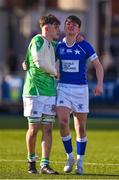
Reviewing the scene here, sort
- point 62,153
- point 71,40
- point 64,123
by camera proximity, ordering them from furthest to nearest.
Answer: point 62,153, point 71,40, point 64,123

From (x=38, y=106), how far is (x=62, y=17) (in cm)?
1823

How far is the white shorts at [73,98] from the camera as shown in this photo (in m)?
12.4

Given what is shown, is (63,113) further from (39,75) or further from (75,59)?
(75,59)

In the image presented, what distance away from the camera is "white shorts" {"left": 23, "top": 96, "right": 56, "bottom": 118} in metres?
12.3

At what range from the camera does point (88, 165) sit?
44.1 feet

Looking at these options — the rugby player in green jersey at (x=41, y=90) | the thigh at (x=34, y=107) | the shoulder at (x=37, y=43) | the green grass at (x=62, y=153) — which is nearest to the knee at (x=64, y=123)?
the rugby player in green jersey at (x=41, y=90)

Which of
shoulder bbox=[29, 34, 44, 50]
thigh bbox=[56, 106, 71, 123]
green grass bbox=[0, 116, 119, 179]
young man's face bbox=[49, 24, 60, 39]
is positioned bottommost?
green grass bbox=[0, 116, 119, 179]

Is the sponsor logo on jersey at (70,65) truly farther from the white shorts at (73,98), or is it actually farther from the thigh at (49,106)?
the thigh at (49,106)

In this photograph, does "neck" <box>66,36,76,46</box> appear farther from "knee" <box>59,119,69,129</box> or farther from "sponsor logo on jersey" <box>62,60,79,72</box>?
"knee" <box>59,119,69,129</box>

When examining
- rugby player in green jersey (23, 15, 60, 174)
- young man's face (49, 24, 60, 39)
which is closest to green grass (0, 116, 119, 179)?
rugby player in green jersey (23, 15, 60, 174)

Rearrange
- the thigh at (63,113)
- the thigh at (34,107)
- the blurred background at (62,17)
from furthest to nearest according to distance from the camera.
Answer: the blurred background at (62,17) < the thigh at (63,113) < the thigh at (34,107)

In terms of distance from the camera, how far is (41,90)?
12312 millimetres

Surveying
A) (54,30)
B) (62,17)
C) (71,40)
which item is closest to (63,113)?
(71,40)

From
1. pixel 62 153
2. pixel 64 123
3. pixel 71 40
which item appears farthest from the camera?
pixel 62 153
